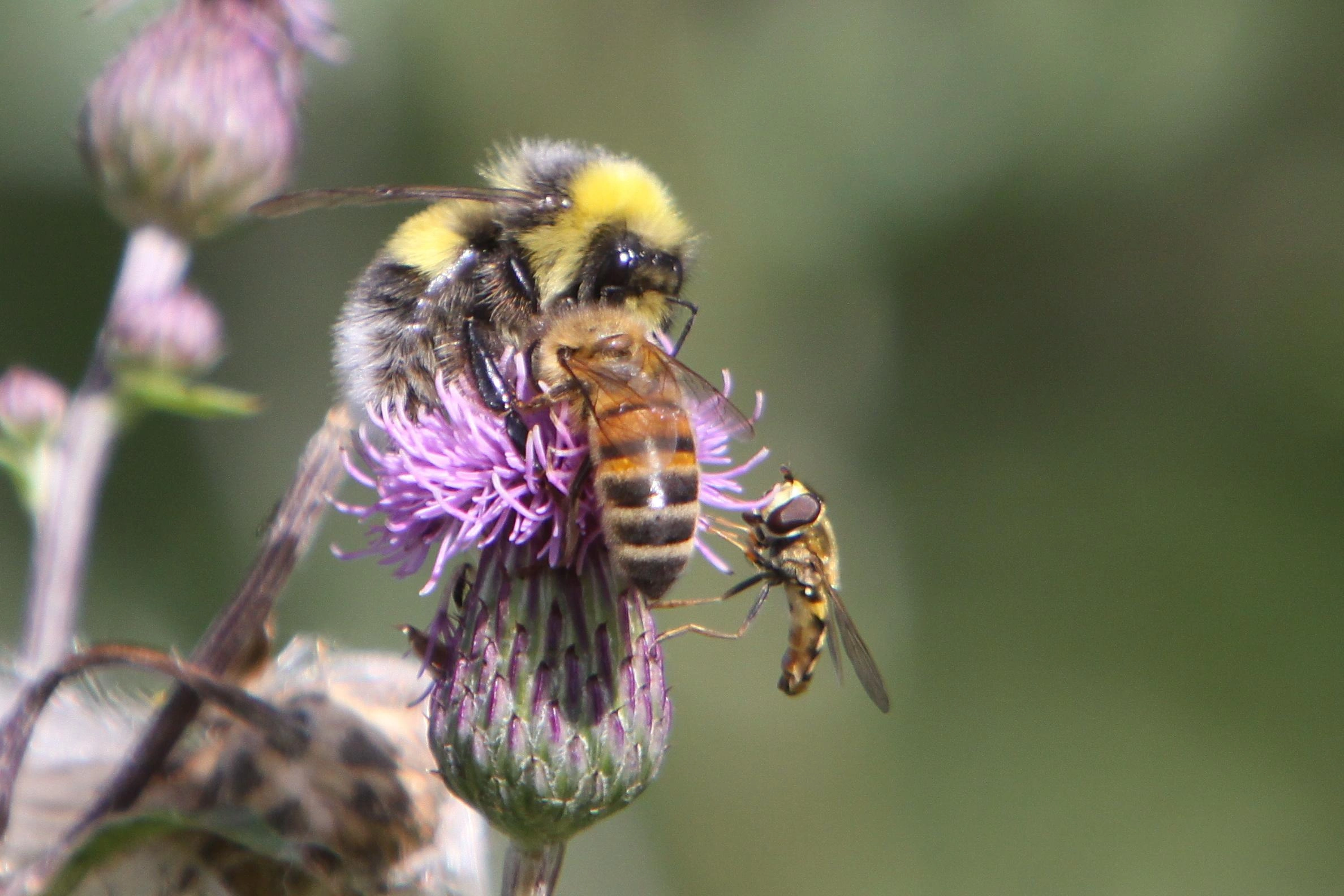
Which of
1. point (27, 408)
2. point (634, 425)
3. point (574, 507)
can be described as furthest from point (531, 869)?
point (27, 408)

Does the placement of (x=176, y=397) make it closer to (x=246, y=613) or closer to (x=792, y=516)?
(x=246, y=613)

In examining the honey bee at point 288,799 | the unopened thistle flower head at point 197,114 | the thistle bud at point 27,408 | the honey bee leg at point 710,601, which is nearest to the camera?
the honey bee at point 288,799

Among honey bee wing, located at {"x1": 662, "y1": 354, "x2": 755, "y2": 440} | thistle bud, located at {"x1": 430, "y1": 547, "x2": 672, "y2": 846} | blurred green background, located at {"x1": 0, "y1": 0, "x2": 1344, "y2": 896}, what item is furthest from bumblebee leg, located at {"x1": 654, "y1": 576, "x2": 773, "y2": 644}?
blurred green background, located at {"x1": 0, "y1": 0, "x2": 1344, "y2": 896}

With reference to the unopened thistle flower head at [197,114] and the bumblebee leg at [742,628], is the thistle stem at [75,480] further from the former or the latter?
the bumblebee leg at [742,628]

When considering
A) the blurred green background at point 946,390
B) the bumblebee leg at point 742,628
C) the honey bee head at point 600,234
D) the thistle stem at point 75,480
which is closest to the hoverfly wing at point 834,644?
the bumblebee leg at point 742,628

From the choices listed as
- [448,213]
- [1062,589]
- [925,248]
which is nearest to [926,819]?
[1062,589]

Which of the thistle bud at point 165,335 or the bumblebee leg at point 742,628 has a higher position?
the thistle bud at point 165,335

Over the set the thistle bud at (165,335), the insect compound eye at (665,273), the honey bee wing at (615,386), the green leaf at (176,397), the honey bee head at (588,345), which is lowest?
the green leaf at (176,397)
